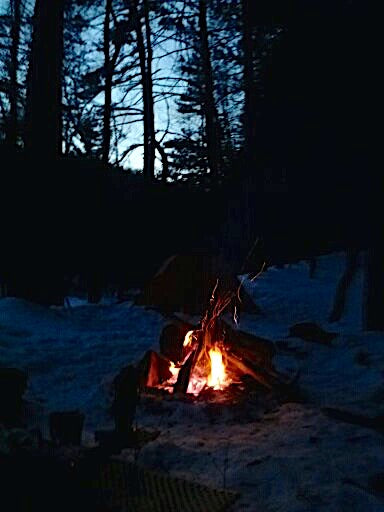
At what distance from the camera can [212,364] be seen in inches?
207

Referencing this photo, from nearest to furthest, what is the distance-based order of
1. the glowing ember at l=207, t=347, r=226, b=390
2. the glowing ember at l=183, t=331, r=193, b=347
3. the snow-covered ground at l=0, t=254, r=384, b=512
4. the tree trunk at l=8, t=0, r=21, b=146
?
the snow-covered ground at l=0, t=254, r=384, b=512
the glowing ember at l=207, t=347, r=226, b=390
the glowing ember at l=183, t=331, r=193, b=347
the tree trunk at l=8, t=0, r=21, b=146

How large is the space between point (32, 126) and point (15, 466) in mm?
7349

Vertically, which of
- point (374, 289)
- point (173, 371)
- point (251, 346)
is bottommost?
point (173, 371)

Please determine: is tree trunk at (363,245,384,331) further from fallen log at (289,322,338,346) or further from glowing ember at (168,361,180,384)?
glowing ember at (168,361,180,384)

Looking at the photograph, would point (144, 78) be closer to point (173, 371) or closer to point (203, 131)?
point (203, 131)

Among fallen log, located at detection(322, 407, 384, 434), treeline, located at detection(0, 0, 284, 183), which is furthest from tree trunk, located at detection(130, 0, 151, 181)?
fallen log, located at detection(322, 407, 384, 434)

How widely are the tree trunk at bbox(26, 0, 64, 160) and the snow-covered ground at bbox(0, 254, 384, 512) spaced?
2.67 meters

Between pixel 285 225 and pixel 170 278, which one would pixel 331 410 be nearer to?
pixel 170 278

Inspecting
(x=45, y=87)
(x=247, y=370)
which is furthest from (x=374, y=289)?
(x=45, y=87)

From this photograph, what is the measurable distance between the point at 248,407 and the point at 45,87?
677 centimetres

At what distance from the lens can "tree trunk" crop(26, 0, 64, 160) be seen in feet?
29.8

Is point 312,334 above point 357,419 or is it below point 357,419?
above

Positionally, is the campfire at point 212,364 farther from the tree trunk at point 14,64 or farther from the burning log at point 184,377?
the tree trunk at point 14,64

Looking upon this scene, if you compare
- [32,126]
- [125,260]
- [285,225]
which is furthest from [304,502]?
[125,260]
